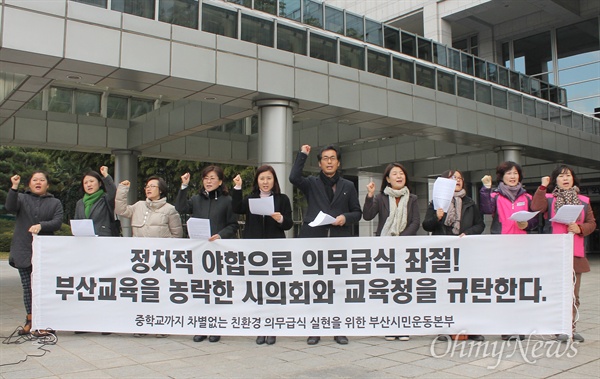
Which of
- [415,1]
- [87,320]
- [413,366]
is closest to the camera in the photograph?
[413,366]

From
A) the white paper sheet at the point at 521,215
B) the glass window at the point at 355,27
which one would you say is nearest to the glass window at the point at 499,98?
the glass window at the point at 355,27

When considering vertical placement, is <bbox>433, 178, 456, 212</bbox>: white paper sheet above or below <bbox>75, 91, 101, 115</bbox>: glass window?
below

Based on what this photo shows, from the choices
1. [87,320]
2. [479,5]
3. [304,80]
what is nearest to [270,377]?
[87,320]

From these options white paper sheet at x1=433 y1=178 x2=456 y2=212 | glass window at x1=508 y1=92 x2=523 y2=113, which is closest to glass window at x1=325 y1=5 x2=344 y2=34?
glass window at x1=508 y1=92 x2=523 y2=113

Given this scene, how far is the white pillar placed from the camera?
1154cm

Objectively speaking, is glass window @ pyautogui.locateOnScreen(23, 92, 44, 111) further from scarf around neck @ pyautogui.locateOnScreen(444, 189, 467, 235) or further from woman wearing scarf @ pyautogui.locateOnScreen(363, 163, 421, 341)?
scarf around neck @ pyautogui.locateOnScreen(444, 189, 467, 235)

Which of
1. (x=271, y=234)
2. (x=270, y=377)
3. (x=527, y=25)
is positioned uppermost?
(x=527, y=25)

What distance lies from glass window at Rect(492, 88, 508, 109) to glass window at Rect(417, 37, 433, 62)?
2386mm

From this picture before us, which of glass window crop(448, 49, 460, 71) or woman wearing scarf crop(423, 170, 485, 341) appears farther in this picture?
glass window crop(448, 49, 460, 71)

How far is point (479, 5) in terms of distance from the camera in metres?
27.6

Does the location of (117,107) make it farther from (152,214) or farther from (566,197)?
(566,197)

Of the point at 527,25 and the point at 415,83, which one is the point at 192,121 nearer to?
the point at 415,83

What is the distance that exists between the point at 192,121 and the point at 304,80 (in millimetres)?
4293

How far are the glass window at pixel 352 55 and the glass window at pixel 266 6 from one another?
207 cm
